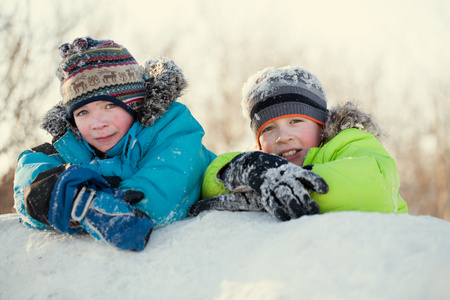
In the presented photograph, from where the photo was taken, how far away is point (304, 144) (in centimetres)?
257

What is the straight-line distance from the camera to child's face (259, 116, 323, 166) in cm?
257

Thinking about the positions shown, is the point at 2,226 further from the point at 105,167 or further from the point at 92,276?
the point at 92,276

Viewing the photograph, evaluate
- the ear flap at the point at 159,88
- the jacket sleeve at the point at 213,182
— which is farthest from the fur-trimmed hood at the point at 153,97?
the jacket sleeve at the point at 213,182

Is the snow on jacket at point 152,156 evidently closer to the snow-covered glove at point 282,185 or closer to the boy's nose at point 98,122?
the boy's nose at point 98,122

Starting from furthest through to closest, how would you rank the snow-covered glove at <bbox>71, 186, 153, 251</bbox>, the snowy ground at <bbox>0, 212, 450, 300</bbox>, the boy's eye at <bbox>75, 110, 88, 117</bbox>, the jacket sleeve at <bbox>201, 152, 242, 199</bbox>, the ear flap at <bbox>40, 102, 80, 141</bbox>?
the ear flap at <bbox>40, 102, 80, 141</bbox>, the boy's eye at <bbox>75, 110, 88, 117</bbox>, the jacket sleeve at <bbox>201, 152, 242, 199</bbox>, the snow-covered glove at <bbox>71, 186, 153, 251</bbox>, the snowy ground at <bbox>0, 212, 450, 300</bbox>

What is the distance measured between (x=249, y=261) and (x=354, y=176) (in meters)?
0.71

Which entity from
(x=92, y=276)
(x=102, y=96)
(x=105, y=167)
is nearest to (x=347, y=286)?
(x=92, y=276)

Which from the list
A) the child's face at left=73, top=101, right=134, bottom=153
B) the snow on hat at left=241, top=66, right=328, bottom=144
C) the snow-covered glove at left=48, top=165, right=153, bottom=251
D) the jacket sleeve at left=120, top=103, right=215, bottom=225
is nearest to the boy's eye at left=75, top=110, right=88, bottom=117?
the child's face at left=73, top=101, right=134, bottom=153

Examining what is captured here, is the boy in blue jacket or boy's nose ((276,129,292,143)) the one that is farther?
boy's nose ((276,129,292,143))

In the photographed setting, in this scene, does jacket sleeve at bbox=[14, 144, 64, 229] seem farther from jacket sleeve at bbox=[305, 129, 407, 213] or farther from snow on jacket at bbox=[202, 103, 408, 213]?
jacket sleeve at bbox=[305, 129, 407, 213]

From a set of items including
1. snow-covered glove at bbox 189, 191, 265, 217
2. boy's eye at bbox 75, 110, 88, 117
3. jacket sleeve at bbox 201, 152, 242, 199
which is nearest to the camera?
snow-covered glove at bbox 189, 191, 265, 217

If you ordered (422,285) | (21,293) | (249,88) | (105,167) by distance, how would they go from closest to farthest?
(422,285) < (21,293) < (105,167) < (249,88)

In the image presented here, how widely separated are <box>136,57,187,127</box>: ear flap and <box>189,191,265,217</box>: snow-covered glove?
0.63 m

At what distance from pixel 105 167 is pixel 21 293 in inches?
31.1
